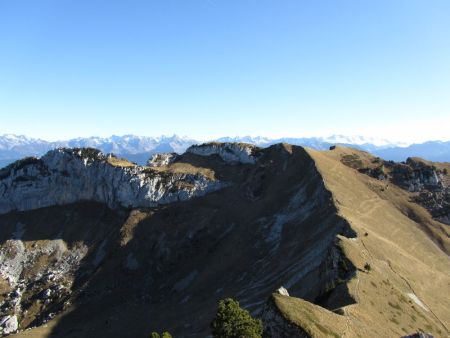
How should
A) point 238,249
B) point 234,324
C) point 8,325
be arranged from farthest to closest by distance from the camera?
point 238,249 < point 8,325 < point 234,324

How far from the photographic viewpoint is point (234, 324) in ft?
188

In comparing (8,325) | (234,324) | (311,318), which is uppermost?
(311,318)

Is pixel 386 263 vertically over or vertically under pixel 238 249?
over

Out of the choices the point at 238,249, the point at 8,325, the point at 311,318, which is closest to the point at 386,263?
the point at 311,318

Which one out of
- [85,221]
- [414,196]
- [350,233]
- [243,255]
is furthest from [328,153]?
[85,221]

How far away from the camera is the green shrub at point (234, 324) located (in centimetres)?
5574

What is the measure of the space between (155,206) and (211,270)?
50.2m

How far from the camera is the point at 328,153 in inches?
7751

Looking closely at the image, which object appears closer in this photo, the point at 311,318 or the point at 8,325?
the point at 311,318

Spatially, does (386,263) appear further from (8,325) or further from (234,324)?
(8,325)

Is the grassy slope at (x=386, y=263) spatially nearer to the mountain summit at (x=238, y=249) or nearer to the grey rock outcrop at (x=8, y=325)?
the mountain summit at (x=238, y=249)

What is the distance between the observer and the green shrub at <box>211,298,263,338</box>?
55737 mm

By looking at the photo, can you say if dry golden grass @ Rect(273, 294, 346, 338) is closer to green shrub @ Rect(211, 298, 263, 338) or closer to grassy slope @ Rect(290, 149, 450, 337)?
grassy slope @ Rect(290, 149, 450, 337)

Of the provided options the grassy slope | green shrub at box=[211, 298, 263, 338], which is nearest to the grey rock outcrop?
the grassy slope
